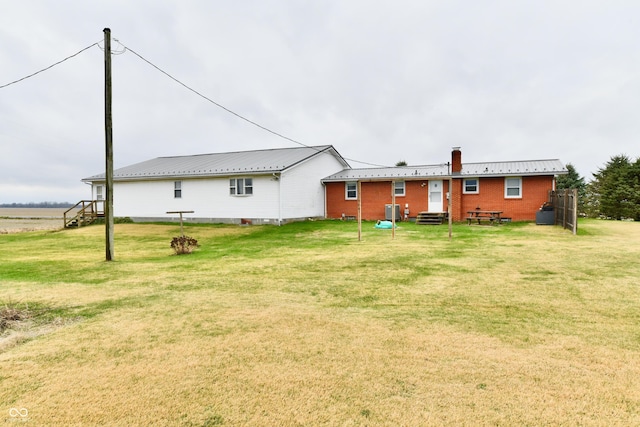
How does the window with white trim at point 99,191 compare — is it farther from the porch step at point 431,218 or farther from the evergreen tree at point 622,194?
the evergreen tree at point 622,194

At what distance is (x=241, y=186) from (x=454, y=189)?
1418 cm

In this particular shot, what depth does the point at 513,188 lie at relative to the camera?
890 inches

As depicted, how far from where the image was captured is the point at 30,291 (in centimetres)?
746

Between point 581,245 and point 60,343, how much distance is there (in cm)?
1522

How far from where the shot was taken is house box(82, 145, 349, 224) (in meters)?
23.2

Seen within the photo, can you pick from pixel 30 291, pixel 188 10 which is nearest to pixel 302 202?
pixel 188 10

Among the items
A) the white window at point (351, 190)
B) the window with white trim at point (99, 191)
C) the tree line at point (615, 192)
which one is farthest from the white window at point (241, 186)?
the tree line at point (615, 192)

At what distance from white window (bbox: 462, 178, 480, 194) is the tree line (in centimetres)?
2261

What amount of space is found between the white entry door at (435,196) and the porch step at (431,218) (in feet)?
3.19

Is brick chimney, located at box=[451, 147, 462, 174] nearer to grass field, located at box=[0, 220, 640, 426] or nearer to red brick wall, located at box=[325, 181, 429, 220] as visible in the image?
red brick wall, located at box=[325, 181, 429, 220]

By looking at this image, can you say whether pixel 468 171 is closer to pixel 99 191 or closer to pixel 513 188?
pixel 513 188

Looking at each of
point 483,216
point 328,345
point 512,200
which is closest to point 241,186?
point 483,216

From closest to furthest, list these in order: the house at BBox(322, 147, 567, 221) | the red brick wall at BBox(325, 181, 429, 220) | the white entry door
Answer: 1. the house at BBox(322, 147, 567, 221)
2. the white entry door
3. the red brick wall at BBox(325, 181, 429, 220)

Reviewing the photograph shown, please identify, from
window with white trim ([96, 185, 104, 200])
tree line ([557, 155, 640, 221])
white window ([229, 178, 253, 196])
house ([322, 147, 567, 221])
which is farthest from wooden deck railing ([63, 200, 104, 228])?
tree line ([557, 155, 640, 221])
